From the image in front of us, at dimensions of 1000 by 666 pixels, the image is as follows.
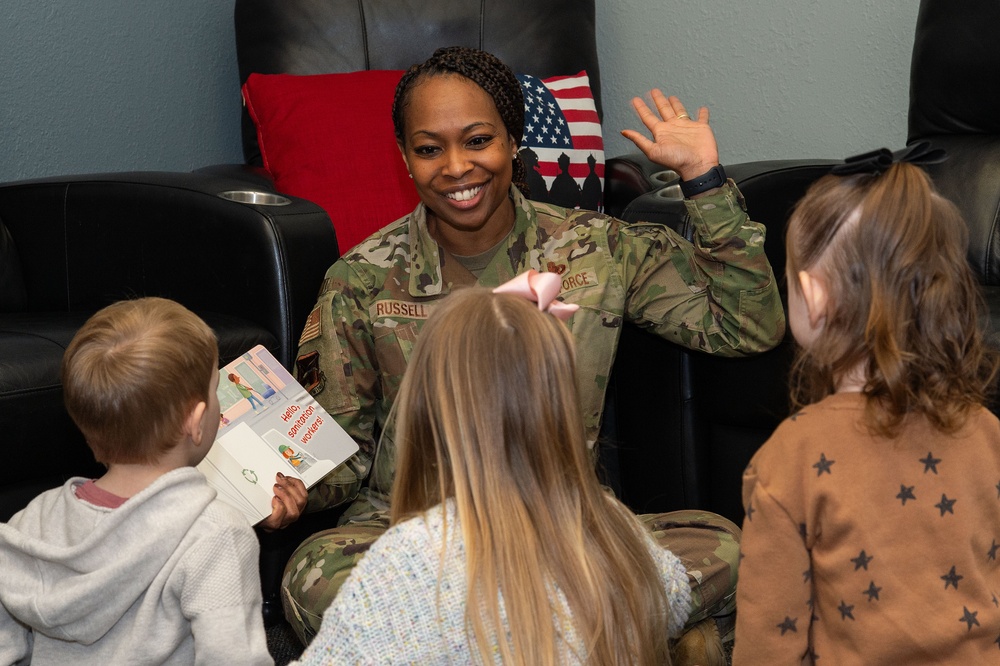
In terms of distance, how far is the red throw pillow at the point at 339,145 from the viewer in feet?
6.48

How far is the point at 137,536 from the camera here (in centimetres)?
112

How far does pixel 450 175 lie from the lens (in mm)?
1528

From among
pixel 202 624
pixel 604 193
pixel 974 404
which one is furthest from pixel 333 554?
pixel 604 193

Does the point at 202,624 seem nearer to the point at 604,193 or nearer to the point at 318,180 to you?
the point at 318,180

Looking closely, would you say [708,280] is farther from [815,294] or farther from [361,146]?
[361,146]

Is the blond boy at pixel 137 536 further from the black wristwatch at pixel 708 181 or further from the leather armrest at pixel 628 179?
the leather armrest at pixel 628 179

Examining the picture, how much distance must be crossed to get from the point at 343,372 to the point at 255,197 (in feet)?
1.19

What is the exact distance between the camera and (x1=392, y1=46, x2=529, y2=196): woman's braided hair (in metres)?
1.57

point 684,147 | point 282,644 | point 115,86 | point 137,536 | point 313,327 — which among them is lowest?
point 282,644

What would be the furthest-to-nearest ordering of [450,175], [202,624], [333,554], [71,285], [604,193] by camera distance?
[604,193]
[71,285]
[450,175]
[333,554]
[202,624]

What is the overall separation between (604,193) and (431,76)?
0.69m

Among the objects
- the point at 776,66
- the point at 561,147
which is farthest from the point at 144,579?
the point at 776,66

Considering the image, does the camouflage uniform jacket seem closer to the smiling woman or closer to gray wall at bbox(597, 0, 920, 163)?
the smiling woman

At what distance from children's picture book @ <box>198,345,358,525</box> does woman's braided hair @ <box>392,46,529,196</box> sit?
425 mm
